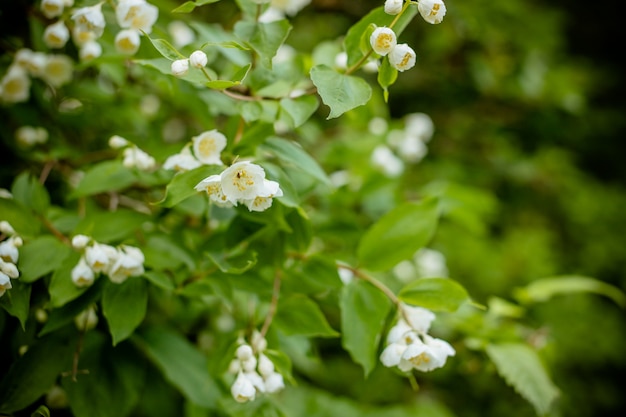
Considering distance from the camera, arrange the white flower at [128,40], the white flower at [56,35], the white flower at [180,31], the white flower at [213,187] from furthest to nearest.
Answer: the white flower at [180,31]
the white flower at [56,35]
the white flower at [128,40]
the white flower at [213,187]

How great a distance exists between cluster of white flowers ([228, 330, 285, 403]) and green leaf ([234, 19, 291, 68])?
0.47m

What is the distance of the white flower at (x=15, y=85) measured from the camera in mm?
1152

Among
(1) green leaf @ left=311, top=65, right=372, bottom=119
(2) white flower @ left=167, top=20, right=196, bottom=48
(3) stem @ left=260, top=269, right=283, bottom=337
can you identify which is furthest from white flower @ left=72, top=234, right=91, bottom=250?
(2) white flower @ left=167, top=20, right=196, bottom=48

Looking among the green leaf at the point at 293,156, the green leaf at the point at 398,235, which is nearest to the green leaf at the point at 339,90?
the green leaf at the point at 293,156

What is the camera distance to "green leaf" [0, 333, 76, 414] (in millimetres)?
890

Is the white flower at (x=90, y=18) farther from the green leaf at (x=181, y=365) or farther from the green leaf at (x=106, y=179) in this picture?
the green leaf at (x=181, y=365)

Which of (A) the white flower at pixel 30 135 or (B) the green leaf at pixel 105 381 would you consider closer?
(B) the green leaf at pixel 105 381

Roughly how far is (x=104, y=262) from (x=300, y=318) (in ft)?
1.12

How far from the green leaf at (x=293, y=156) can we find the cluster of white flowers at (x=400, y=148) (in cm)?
66

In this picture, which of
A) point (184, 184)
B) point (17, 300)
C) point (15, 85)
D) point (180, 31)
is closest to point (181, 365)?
point (17, 300)

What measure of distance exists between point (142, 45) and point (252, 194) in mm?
422

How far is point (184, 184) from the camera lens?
0.80 m

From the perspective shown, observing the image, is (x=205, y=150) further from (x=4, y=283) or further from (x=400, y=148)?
(x=400, y=148)

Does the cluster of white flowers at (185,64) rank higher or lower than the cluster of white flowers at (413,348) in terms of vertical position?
higher
